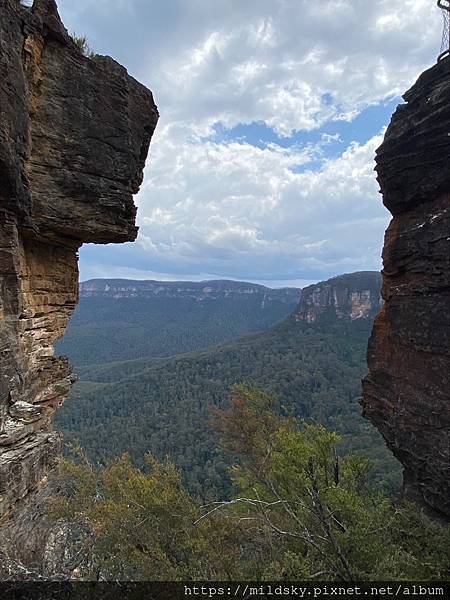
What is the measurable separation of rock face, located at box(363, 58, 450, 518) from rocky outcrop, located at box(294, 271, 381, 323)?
116 metres

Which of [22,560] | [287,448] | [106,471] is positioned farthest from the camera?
[106,471]

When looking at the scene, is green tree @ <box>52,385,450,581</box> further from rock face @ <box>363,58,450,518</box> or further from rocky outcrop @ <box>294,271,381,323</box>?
rocky outcrop @ <box>294,271,381,323</box>

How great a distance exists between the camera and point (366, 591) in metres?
7.05

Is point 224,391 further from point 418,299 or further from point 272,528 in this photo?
point 272,528

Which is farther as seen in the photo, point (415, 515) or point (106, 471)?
point (106, 471)

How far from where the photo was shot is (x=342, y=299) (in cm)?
13150

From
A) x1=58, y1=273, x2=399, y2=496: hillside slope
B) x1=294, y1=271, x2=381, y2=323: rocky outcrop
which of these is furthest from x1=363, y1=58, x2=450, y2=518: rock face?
x1=294, y1=271, x2=381, y2=323: rocky outcrop

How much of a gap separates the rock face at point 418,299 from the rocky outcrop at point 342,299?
116 meters

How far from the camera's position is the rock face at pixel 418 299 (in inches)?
398

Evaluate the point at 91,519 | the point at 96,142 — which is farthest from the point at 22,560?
the point at 96,142

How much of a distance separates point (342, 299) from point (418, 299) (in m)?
126

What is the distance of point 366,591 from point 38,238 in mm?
9627

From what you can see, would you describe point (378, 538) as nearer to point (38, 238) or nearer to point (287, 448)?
point (287, 448)

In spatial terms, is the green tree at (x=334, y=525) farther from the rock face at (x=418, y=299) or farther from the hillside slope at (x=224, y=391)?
the hillside slope at (x=224, y=391)
